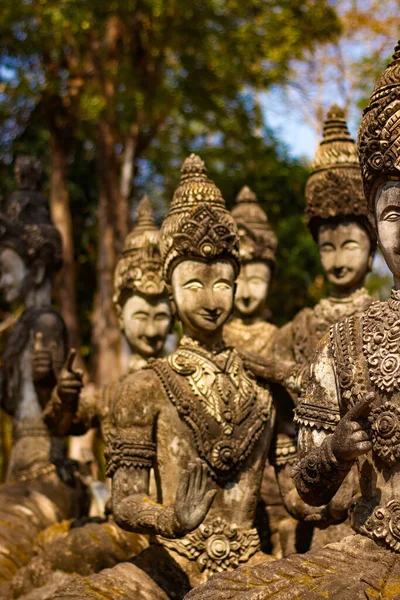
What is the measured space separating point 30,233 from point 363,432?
233 inches

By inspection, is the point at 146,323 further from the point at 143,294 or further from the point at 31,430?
the point at 31,430

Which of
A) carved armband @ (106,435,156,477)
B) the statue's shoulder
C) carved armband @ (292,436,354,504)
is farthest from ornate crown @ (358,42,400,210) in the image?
carved armband @ (106,435,156,477)

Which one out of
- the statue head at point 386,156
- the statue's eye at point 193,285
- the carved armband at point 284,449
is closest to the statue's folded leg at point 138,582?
the carved armband at point 284,449

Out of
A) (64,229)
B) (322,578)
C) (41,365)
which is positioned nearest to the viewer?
(322,578)

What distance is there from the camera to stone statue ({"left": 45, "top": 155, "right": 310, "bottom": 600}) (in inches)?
269

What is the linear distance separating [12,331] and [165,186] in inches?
465

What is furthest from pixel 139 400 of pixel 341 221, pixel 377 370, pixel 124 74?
pixel 124 74

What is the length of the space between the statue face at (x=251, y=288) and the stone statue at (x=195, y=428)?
2607 mm

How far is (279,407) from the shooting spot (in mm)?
7566

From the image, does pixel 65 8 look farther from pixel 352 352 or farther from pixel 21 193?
pixel 352 352

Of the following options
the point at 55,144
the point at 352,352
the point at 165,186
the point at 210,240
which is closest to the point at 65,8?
the point at 55,144

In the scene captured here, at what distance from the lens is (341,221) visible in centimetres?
864

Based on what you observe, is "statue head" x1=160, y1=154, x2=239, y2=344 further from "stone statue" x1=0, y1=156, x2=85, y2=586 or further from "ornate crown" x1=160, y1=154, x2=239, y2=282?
"stone statue" x1=0, y1=156, x2=85, y2=586

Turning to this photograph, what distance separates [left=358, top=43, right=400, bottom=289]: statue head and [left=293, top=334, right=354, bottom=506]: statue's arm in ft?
1.75
